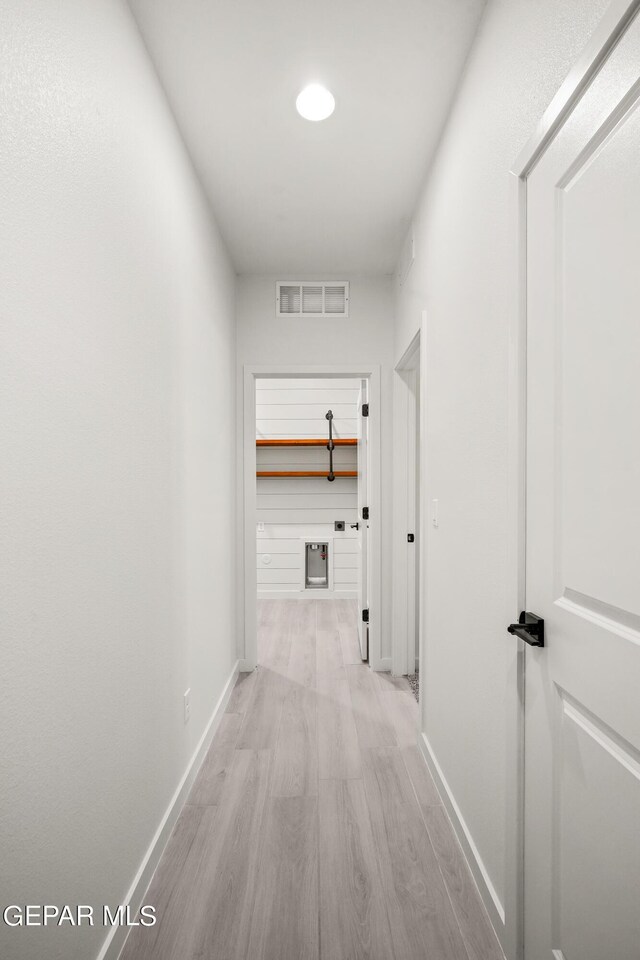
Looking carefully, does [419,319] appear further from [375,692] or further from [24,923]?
[24,923]

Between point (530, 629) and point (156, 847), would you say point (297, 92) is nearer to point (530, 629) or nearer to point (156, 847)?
point (530, 629)

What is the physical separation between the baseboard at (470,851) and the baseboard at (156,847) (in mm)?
1005

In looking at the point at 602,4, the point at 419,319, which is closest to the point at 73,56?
the point at 602,4

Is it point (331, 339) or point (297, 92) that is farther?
point (331, 339)

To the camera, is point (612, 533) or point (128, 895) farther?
point (128, 895)

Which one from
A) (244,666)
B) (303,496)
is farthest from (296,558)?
(244,666)

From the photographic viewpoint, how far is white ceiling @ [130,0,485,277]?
4.96ft

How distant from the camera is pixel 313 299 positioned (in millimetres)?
3367

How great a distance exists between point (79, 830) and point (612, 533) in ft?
4.23

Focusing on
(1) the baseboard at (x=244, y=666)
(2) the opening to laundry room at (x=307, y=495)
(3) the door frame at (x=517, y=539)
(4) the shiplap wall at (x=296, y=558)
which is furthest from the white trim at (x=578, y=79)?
(4) the shiplap wall at (x=296, y=558)

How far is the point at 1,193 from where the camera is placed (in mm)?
867

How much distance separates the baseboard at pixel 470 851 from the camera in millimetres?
1354
